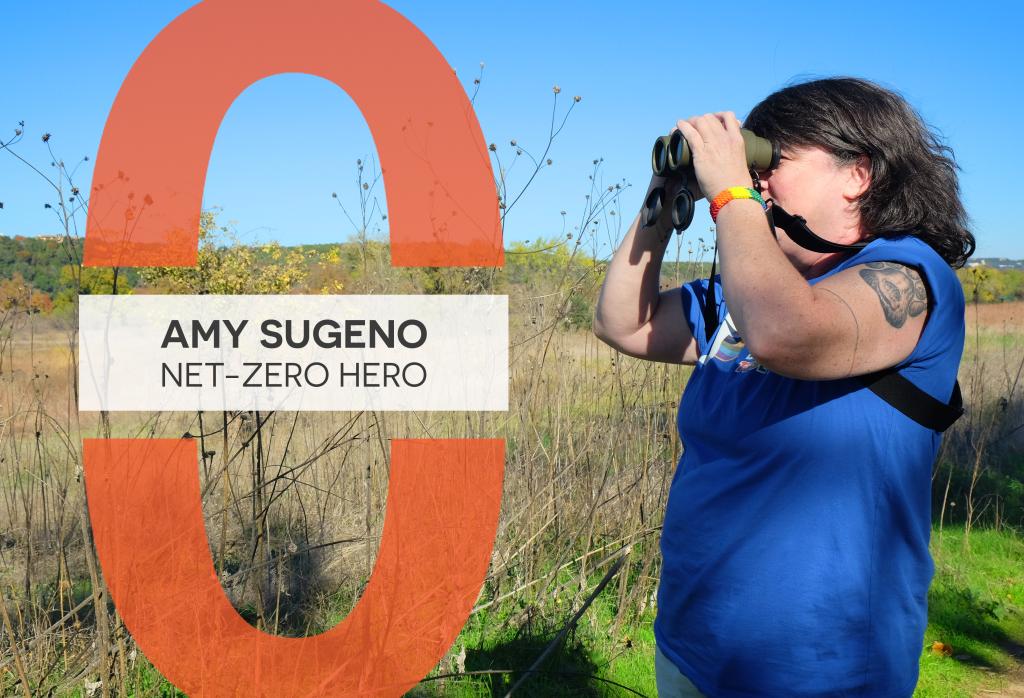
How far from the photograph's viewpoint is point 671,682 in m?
1.38

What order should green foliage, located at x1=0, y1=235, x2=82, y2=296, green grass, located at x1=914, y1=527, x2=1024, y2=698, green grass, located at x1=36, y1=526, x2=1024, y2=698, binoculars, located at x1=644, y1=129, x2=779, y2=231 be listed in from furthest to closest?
1. green grass, located at x1=914, y1=527, x2=1024, y2=698
2. green grass, located at x1=36, y1=526, x2=1024, y2=698
3. green foliage, located at x1=0, y1=235, x2=82, y2=296
4. binoculars, located at x1=644, y1=129, x2=779, y2=231

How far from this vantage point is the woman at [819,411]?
3.58 feet

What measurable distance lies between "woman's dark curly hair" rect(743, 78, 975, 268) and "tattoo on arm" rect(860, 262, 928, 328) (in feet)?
0.47

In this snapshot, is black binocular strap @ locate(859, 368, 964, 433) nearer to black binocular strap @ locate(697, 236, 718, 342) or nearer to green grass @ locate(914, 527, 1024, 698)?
black binocular strap @ locate(697, 236, 718, 342)

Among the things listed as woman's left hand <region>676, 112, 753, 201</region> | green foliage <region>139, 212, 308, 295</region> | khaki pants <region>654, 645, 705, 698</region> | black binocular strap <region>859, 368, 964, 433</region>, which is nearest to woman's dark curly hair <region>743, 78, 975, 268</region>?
woman's left hand <region>676, 112, 753, 201</region>

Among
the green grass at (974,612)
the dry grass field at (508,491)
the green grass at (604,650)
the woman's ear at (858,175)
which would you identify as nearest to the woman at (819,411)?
the woman's ear at (858,175)

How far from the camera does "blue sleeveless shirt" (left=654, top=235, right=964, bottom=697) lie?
3.73 ft

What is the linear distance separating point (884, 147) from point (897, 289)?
11.2 inches

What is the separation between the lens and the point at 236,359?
2988mm

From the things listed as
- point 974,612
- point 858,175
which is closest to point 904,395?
point 858,175

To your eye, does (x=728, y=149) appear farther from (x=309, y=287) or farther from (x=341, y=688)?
(x=309, y=287)

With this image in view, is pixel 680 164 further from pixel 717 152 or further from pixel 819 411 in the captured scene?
pixel 819 411

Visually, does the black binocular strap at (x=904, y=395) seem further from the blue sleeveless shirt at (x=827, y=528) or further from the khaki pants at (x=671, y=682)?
the khaki pants at (x=671, y=682)

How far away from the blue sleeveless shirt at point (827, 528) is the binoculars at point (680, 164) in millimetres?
209
